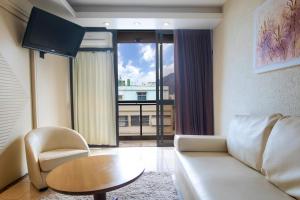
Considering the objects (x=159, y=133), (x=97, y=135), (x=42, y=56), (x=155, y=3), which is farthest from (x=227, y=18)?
(x=97, y=135)

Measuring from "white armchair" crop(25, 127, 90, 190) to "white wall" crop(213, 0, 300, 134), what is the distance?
2.17 metres

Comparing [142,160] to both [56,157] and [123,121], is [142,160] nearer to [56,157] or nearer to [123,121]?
[56,157]

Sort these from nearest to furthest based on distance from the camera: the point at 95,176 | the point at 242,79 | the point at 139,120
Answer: the point at 95,176 < the point at 242,79 < the point at 139,120

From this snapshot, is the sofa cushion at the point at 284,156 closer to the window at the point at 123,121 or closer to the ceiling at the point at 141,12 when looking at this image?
the ceiling at the point at 141,12

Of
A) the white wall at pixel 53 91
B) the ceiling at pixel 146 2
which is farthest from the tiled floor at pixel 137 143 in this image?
the ceiling at pixel 146 2

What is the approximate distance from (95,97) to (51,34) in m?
1.56

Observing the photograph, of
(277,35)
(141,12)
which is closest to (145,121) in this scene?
(141,12)

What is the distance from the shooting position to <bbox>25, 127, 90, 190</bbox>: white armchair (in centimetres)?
242

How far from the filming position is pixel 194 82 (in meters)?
4.08

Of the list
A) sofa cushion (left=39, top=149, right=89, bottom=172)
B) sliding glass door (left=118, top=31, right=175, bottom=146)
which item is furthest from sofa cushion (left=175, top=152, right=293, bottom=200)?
sliding glass door (left=118, top=31, right=175, bottom=146)

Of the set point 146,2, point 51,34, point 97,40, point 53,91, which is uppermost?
point 146,2

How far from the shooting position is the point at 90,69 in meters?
4.27

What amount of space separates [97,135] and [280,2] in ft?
12.0

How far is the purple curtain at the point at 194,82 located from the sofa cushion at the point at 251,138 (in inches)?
71.0
